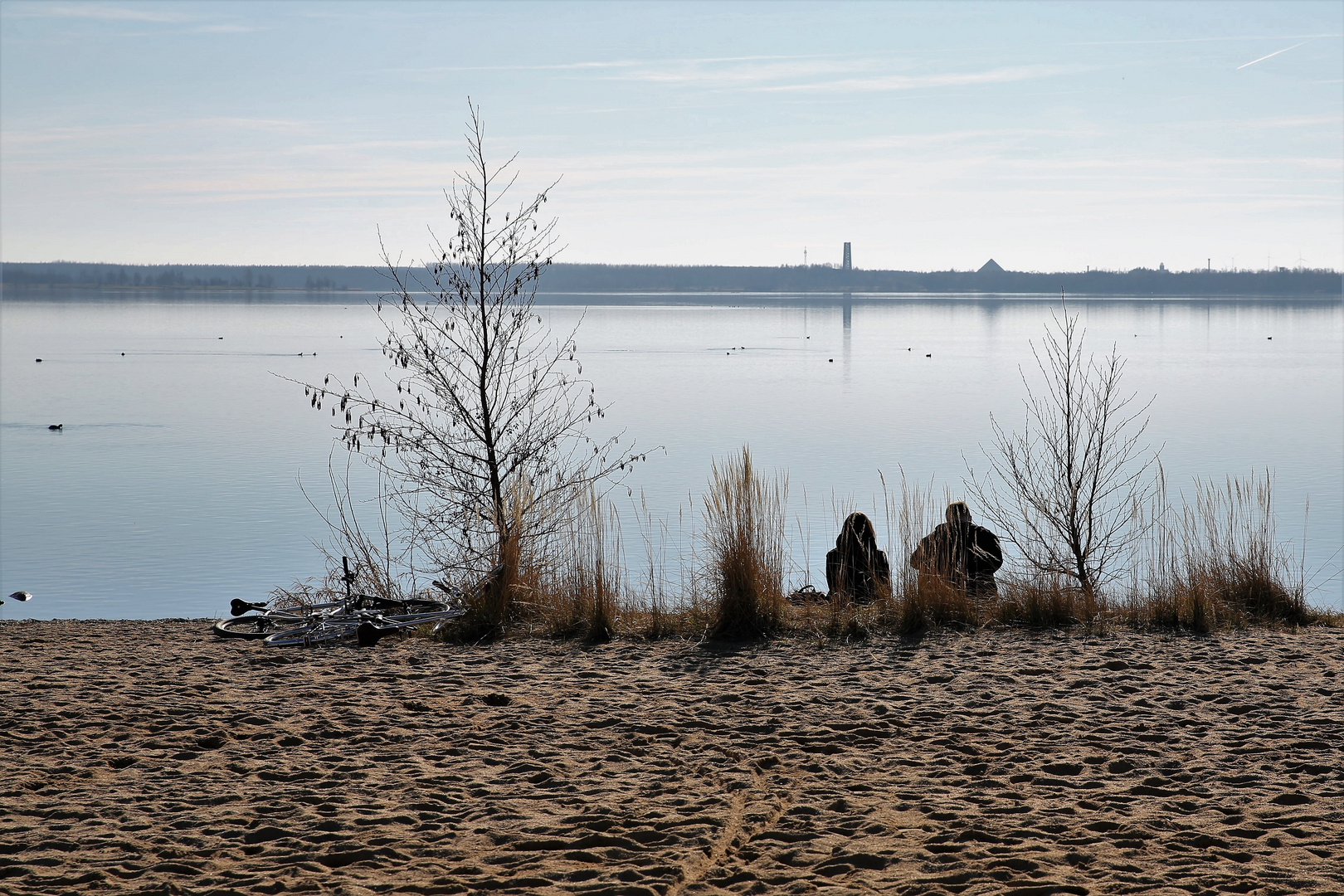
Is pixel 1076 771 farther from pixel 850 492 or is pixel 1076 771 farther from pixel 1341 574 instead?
pixel 850 492

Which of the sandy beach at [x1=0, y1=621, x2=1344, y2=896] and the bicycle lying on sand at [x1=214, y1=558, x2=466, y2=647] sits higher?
the sandy beach at [x1=0, y1=621, x2=1344, y2=896]

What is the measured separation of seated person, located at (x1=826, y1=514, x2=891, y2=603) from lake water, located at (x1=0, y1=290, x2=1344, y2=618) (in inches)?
84.9

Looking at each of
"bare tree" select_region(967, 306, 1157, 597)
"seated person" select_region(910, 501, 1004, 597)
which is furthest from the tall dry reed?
"seated person" select_region(910, 501, 1004, 597)

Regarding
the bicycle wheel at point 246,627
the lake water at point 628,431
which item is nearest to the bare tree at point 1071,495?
the lake water at point 628,431

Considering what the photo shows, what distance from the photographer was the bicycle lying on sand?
835cm

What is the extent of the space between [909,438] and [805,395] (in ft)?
32.8

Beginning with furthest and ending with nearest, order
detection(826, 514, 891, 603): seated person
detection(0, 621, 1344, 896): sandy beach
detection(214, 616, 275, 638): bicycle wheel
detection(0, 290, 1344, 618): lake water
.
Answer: detection(0, 290, 1344, 618): lake water, detection(826, 514, 891, 603): seated person, detection(214, 616, 275, 638): bicycle wheel, detection(0, 621, 1344, 896): sandy beach

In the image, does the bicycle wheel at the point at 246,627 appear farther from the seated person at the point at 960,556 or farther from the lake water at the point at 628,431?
the seated person at the point at 960,556

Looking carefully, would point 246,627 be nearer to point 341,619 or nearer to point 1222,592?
point 341,619

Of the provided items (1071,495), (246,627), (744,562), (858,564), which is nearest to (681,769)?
(744,562)

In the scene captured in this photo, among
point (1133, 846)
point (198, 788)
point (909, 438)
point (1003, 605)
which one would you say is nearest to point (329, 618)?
point (198, 788)

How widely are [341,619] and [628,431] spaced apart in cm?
1716

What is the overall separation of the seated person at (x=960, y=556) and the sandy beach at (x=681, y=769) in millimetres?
958

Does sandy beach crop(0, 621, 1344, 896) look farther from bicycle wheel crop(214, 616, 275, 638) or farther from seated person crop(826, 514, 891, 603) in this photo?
seated person crop(826, 514, 891, 603)
